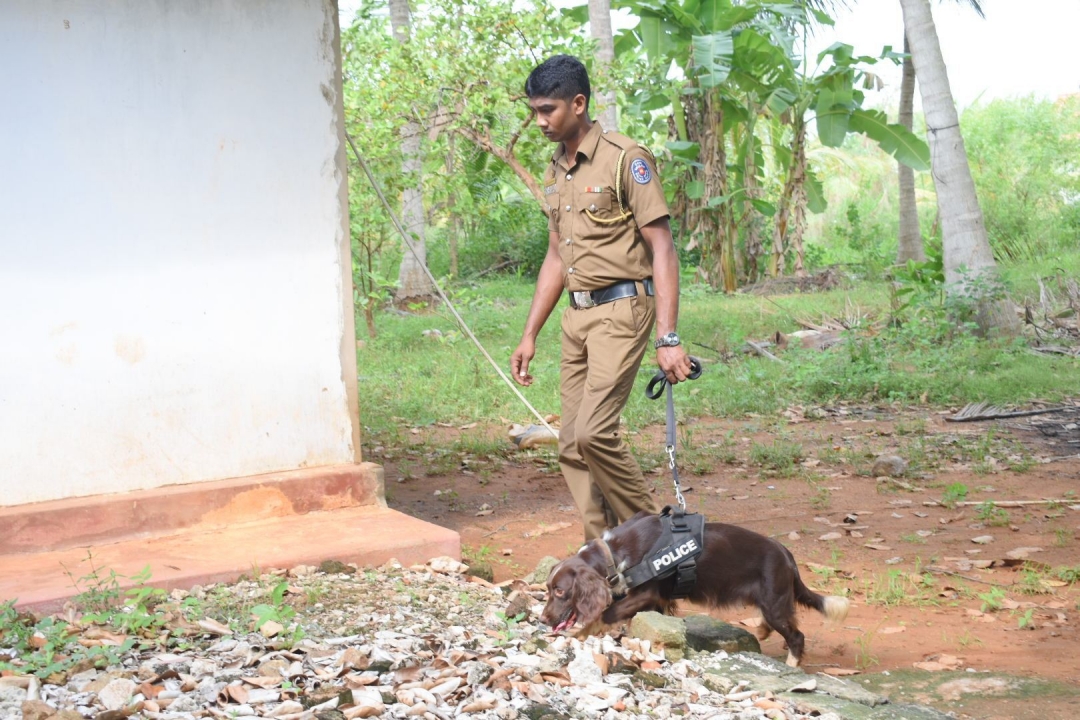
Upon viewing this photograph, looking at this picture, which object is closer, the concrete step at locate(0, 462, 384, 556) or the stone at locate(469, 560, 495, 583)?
the concrete step at locate(0, 462, 384, 556)

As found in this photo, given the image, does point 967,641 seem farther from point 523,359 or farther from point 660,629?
point 523,359

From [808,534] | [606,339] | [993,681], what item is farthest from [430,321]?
[993,681]

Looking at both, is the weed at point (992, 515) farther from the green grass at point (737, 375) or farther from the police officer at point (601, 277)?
the police officer at point (601, 277)

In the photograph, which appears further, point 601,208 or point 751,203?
point 751,203

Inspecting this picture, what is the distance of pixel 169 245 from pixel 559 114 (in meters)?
1.89

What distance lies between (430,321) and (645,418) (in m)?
5.99

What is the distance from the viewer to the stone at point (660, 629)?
11.7 ft

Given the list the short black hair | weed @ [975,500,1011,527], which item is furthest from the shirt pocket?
weed @ [975,500,1011,527]

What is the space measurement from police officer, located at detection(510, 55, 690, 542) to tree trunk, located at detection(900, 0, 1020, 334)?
7103mm

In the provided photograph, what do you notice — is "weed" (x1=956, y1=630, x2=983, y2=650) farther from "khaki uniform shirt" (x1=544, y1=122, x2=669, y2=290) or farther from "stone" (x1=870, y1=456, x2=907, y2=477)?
"stone" (x1=870, y1=456, x2=907, y2=477)

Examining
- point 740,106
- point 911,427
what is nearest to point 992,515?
point 911,427

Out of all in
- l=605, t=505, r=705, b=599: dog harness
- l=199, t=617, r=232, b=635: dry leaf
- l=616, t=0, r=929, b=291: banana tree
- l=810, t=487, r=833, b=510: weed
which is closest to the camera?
l=199, t=617, r=232, b=635: dry leaf

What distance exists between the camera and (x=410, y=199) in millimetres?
12617

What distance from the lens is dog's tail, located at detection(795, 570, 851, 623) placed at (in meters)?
3.94
